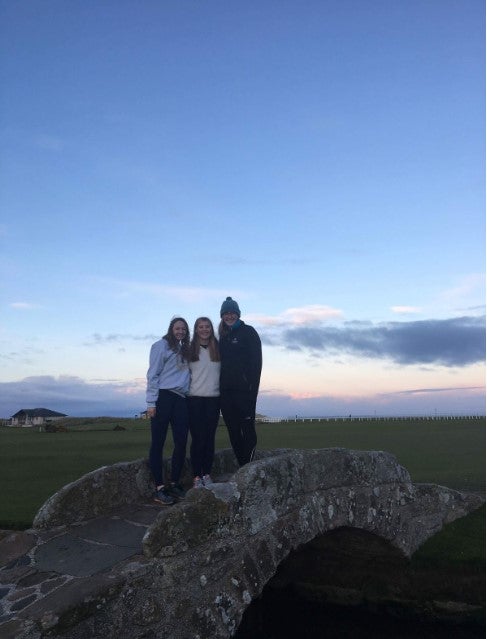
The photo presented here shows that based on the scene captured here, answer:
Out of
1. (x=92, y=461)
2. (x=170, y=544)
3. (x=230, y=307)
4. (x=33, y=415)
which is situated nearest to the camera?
(x=170, y=544)

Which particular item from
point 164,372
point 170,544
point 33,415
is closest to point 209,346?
point 164,372

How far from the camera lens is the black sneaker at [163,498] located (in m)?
8.18

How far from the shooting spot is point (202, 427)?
26.7ft

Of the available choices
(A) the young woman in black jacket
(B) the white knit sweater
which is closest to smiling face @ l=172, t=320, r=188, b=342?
(B) the white knit sweater

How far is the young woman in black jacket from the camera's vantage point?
8.02 metres

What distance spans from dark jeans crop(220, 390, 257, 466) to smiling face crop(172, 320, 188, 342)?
90 cm

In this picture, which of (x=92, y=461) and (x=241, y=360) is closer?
(x=241, y=360)

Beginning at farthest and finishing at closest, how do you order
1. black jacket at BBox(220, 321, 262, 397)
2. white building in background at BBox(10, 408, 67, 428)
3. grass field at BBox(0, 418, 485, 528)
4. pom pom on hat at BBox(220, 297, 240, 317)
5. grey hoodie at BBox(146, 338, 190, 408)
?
white building in background at BBox(10, 408, 67, 428)
grass field at BBox(0, 418, 485, 528)
pom pom on hat at BBox(220, 297, 240, 317)
black jacket at BBox(220, 321, 262, 397)
grey hoodie at BBox(146, 338, 190, 408)

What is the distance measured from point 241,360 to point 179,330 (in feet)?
3.00

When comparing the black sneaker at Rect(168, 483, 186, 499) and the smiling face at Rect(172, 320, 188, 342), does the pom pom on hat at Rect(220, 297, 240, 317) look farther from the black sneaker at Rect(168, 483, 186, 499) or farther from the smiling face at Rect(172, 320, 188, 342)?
the black sneaker at Rect(168, 483, 186, 499)

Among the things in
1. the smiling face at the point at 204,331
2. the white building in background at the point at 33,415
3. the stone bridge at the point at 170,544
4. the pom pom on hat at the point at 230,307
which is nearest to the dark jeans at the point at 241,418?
the smiling face at the point at 204,331

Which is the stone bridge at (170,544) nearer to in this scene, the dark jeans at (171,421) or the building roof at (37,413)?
the dark jeans at (171,421)

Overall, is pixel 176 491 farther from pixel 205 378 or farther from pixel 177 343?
pixel 177 343

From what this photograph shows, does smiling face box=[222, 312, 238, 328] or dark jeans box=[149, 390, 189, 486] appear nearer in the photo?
dark jeans box=[149, 390, 189, 486]
